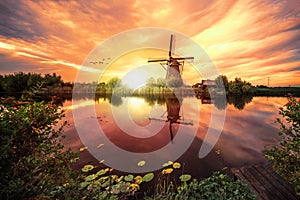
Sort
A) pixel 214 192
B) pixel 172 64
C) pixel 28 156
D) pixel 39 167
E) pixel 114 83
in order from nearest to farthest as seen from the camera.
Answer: pixel 28 156
pixel 39 167
pixel 214 192
pixel 172 64
pixel 114 83

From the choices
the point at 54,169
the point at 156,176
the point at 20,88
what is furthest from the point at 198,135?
the point at 20,88

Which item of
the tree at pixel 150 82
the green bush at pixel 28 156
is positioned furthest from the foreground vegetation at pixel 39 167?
the tree at pixel 150 82

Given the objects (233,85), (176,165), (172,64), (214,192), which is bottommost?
(176,165)

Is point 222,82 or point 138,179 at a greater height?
point 222,82

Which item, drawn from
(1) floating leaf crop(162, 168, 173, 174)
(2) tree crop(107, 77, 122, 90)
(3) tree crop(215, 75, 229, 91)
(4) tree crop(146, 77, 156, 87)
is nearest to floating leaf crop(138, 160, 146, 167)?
(1) floating leaf crop(162, 168, 173, 174)

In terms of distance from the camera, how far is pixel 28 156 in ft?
6.36

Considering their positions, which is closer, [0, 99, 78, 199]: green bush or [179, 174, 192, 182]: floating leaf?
[0, 99, 78, 199]: green bush

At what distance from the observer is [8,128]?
1.86m

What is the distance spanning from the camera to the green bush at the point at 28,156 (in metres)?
1.49

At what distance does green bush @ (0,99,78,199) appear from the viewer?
1485 mm

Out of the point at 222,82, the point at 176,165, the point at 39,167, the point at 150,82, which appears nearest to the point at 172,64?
the point at 150,82

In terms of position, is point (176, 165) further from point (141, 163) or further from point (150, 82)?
point (150, 82)

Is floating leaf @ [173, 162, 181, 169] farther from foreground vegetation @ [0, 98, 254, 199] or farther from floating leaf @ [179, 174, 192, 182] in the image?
foreground vegetation @ [0, 98, 254, 199]

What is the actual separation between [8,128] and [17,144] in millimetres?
259
